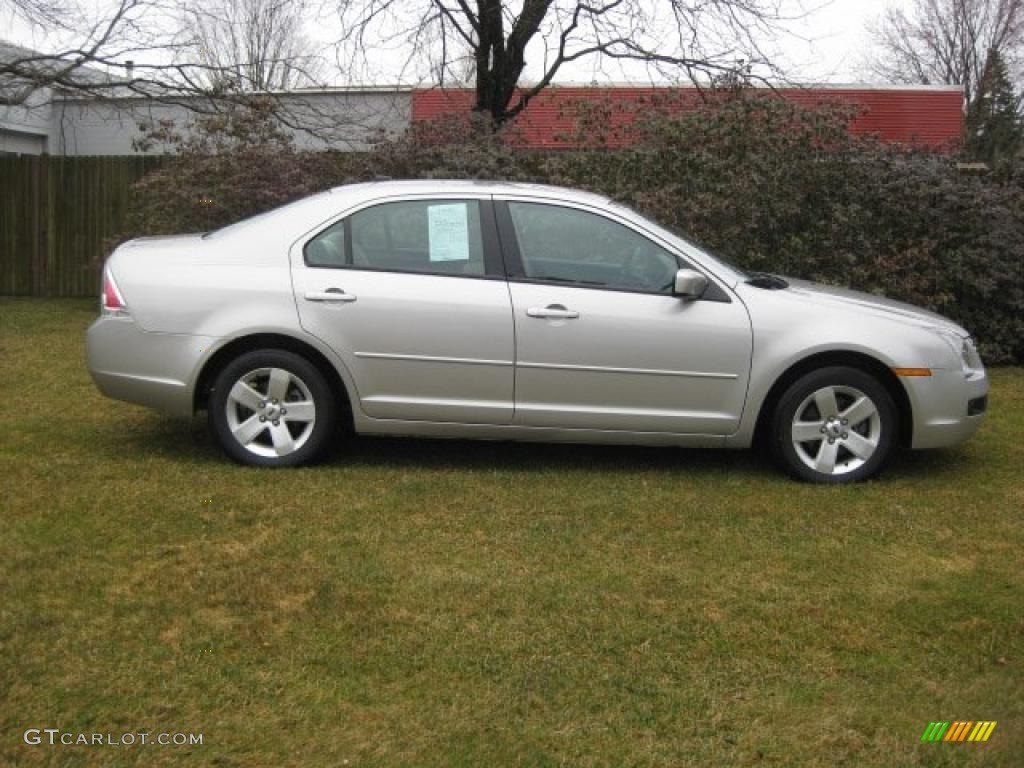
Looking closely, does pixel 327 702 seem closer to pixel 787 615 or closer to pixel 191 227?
pixel 787 615

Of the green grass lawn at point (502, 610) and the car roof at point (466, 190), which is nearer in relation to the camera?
the green grass lawn at point (502, 610)

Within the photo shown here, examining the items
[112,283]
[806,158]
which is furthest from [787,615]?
[806,158]

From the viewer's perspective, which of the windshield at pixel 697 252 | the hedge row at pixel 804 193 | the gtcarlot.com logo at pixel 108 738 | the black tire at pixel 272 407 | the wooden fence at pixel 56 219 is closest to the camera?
the gtcarlot.com logo at pixel 108 738

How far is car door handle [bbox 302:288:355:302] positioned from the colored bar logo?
11.8 ft

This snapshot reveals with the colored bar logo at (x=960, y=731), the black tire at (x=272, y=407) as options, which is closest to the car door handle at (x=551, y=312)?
the black tire at (x=272, y=407)

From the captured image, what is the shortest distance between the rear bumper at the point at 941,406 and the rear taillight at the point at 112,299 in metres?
4.11

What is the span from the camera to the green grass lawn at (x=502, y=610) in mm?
3316

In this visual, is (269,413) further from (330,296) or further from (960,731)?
(960,731)

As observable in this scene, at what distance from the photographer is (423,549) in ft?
15.8

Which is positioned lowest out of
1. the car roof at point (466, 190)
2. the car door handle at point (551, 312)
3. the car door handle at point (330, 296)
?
the car door handle at point (551, 312)

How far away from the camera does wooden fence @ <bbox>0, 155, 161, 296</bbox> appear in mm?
15359

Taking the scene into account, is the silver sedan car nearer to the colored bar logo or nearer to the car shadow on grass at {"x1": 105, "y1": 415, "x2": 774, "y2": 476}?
the car shadow on grass at {"x1": 105, "y1": 415, "x2": 774, "y2": 476}

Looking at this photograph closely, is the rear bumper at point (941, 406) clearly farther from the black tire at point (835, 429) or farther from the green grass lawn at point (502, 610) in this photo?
the green grass lawn at point (502, 610)

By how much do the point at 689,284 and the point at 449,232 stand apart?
1.30 meters
